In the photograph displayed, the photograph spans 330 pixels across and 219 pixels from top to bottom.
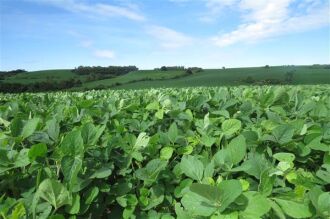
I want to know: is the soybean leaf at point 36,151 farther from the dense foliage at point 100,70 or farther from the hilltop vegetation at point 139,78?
the dense foliage at point 100,70

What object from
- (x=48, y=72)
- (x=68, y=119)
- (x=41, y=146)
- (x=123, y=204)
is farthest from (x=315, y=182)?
(x=48, y=72)

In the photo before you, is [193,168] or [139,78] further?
[139,78]

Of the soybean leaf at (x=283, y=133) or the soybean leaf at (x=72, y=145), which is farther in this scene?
the soybean leaf at (x=283, y=133)

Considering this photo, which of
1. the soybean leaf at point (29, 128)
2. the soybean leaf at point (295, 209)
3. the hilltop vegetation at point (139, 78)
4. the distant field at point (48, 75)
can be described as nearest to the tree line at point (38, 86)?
the hilltop vegetation at point (139, 78)

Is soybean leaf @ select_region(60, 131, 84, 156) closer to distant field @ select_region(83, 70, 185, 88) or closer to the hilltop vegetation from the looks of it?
the hilltop vegetation

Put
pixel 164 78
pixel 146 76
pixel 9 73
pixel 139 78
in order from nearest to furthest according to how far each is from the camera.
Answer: pixel 164 78 < pixel 139 78 < pixel 9 73 < pixel 146 76

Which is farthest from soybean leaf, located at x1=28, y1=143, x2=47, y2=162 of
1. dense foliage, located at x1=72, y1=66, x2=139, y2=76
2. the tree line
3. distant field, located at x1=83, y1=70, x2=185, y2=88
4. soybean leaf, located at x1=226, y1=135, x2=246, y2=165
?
dense foliage, located at x1=72, y1=66, x2=139, y2=76

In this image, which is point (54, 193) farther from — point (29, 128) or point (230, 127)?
point (230, 127)

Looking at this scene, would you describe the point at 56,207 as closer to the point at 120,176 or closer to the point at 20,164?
the point at 20,164

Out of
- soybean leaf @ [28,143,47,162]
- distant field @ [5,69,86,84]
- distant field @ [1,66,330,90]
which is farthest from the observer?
distant field @ [5,69,86,84]

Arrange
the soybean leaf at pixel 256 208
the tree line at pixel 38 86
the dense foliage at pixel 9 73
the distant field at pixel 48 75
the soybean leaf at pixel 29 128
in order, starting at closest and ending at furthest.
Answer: the soybean leaf at pixel 256 208 < the soybean leaf at pixel 29 128 < the tree line at pixel 38 86 < the dense foliage at pixel 9 73 < the distant field at pixel 48 75

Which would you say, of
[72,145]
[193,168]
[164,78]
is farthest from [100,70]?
[193,168]

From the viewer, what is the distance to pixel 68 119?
250 cm

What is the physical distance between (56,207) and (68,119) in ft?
4.46
